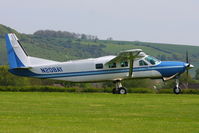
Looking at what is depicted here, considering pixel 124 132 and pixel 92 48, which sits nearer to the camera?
pixel 124 132

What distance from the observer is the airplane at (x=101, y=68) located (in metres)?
37.0

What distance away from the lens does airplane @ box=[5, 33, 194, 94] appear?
3703cm

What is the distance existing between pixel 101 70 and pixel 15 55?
5854 millimetres

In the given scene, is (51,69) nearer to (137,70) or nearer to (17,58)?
(17,58)

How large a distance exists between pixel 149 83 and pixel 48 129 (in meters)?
41.6

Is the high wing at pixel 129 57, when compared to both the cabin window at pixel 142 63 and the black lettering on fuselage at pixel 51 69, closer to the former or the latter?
the cabin window at pixel 142 63

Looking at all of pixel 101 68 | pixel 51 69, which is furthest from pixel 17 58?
pixel 101 68

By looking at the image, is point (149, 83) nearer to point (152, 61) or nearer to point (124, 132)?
point (152, 61)

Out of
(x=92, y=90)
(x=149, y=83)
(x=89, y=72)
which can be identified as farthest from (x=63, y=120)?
(x=149, y=83)

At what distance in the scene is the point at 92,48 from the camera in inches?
7613

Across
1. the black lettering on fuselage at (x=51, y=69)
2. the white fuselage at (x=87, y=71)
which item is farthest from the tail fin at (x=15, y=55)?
the black lettering on fuselage at (x=51, y=69)

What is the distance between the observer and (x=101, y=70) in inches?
1467

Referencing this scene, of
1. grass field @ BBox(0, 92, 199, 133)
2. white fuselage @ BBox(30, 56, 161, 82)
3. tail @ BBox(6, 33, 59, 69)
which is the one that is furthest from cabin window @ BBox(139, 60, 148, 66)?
grass field @ BBox(0, 92, 199, 133)

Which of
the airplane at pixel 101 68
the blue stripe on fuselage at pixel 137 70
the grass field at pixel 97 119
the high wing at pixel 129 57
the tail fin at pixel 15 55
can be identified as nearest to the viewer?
the grass field at pixel 97 119
